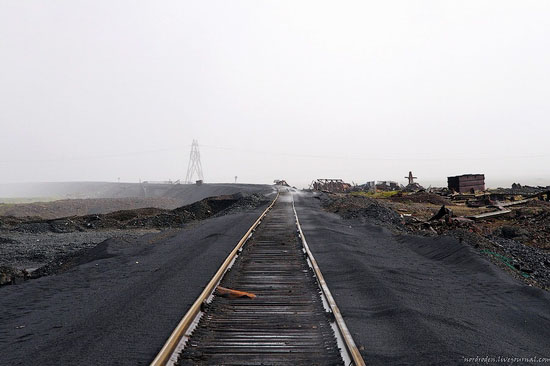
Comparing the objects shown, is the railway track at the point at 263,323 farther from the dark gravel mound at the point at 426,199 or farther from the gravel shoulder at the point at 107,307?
the dark gravel mound at the point at 426,199

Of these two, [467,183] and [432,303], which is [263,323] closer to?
[432,303]

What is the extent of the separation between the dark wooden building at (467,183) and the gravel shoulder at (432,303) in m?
28.9

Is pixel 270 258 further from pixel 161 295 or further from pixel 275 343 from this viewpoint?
pixel 275 343

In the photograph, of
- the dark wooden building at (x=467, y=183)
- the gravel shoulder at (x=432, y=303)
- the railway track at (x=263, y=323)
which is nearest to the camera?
the railway track at (x=263, y=323)

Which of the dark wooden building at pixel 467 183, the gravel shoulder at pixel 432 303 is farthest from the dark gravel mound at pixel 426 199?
the gravel shoulder at pixel 432 303

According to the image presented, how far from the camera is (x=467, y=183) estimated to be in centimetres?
4162

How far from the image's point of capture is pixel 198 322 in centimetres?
656

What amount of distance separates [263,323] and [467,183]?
39.1 metres

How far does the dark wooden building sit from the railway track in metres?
34.3

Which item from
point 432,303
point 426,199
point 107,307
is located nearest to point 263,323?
point 107,307

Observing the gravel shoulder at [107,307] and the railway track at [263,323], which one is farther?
the gravel shoulder at [107,307]

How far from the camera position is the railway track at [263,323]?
211 inches

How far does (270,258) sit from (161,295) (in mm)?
3923

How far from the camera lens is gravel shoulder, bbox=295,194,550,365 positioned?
5.70 m
